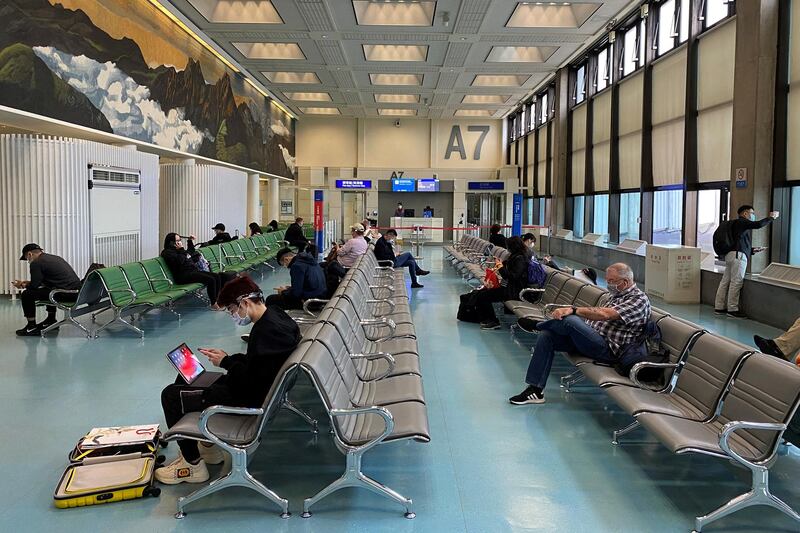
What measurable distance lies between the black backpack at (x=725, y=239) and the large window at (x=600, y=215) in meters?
8.82

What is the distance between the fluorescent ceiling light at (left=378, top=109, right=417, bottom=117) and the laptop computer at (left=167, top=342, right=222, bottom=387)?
2682 centimetres

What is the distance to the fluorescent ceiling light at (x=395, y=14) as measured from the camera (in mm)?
15445

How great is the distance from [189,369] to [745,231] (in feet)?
26.6

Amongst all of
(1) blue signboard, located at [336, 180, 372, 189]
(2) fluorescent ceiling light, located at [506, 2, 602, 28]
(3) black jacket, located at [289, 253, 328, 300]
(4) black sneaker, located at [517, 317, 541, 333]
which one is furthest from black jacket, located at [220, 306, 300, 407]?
(1) blue signboard, located at [336, 180, 372, 189]

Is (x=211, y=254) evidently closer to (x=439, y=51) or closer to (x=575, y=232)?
(x=439, y=51)

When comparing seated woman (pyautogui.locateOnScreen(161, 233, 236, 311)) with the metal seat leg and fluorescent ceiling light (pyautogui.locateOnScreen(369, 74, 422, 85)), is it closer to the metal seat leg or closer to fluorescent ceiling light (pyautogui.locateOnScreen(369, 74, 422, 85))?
the metal seat leg

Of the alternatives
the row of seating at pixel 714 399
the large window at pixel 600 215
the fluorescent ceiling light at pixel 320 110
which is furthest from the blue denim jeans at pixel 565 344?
the fluorescent ceiling light at pixel 320 110

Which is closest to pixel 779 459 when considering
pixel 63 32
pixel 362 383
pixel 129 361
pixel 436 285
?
pixel 362 383

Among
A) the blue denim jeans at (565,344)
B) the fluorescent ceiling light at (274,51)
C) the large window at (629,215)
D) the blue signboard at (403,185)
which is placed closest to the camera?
the blue denim jeans at (565,344)

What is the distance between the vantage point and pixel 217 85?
19.2m

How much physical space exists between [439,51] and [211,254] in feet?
31.9

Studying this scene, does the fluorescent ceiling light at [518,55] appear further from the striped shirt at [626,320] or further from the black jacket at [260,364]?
the black jacket at [260,364]

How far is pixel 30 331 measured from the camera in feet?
25.3

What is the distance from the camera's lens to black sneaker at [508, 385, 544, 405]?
528cm
